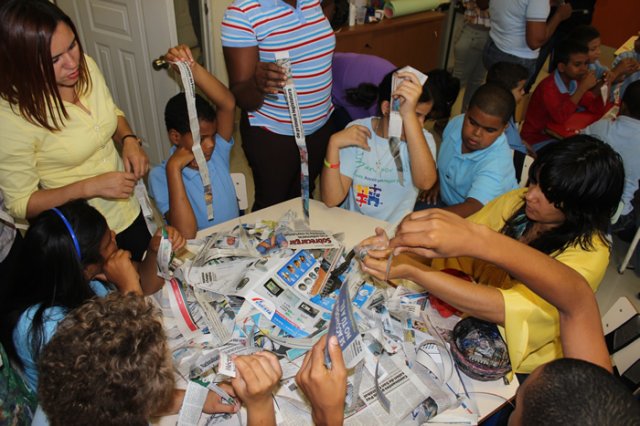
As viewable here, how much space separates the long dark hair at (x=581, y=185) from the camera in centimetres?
147

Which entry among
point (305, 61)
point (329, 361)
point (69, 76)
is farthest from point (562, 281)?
point (69, 76)

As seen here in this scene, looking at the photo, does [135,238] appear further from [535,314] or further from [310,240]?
[535,314]

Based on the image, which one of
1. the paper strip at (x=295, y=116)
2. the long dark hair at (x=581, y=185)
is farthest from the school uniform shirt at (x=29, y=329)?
the long dark hair at (x=581, y=185)

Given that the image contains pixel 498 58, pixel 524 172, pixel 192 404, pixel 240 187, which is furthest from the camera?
pixel 498 58

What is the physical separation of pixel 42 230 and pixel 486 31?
13.6 feet

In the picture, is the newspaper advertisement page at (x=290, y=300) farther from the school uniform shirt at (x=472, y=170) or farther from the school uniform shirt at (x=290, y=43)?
the school uniform shirt at (x=472, y=170)

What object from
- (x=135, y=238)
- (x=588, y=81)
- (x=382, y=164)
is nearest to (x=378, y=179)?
(x=382, y=164)

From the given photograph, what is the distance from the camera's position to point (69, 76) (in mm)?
1645

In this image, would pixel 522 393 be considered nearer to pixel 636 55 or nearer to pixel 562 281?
pixel 562 281

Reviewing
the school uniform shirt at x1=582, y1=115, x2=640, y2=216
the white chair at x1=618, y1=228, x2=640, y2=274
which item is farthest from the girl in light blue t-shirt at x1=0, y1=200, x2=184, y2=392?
the white chair at x1=618, y1=228, x2=640, y2=274

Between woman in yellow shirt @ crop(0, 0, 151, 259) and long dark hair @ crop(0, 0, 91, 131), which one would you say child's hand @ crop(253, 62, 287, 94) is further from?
long dark hair @ crop(0, 0, 91, 131)

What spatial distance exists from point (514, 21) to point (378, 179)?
238 cm

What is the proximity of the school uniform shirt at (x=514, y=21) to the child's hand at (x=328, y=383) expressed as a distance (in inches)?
134

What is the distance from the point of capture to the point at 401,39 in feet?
16.0
